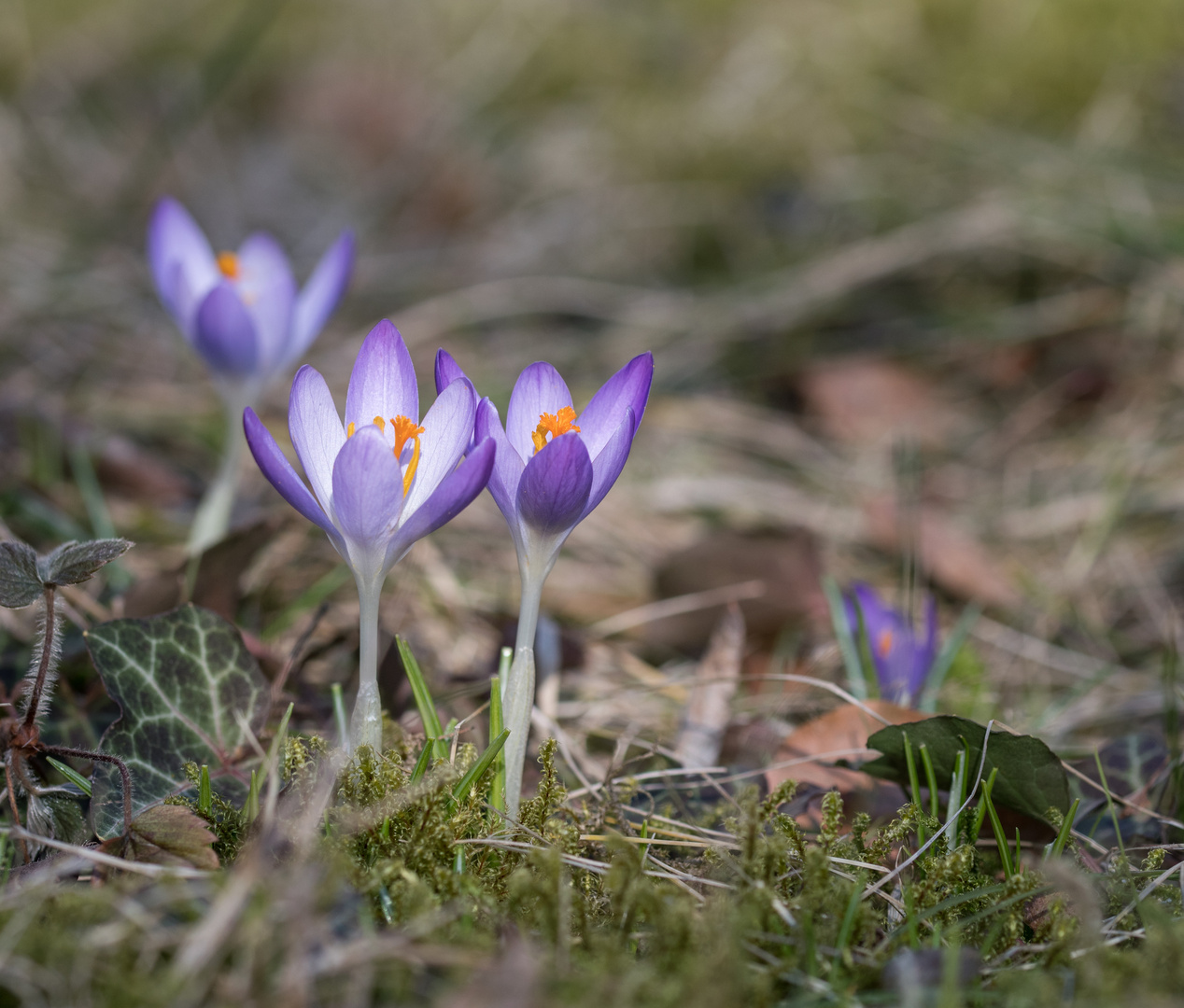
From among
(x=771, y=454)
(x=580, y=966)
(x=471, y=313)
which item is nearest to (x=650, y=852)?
(x=580, y=966)

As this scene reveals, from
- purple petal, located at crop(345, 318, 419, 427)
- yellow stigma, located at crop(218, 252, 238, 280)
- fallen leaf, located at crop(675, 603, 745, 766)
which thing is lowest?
fallen leaf, located at crop(675, 603, 745, 766)

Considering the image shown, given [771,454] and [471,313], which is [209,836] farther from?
[471,313]

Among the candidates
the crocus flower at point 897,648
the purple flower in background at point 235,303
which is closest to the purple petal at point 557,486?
the crocus flower at point 897,648

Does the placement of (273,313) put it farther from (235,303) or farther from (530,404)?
(530,404)

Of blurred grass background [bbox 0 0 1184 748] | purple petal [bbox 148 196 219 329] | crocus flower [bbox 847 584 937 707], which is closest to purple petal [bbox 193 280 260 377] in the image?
purple petal [bbox 148 196 219 329]

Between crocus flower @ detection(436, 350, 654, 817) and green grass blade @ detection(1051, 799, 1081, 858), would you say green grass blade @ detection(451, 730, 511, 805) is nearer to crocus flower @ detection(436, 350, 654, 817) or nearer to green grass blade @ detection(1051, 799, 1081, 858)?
crocus flower @ detection(436, 350, 654, 817)

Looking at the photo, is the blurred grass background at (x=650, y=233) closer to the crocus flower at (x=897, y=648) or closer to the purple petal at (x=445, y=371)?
the crocus flower at (x=897, y=648)
